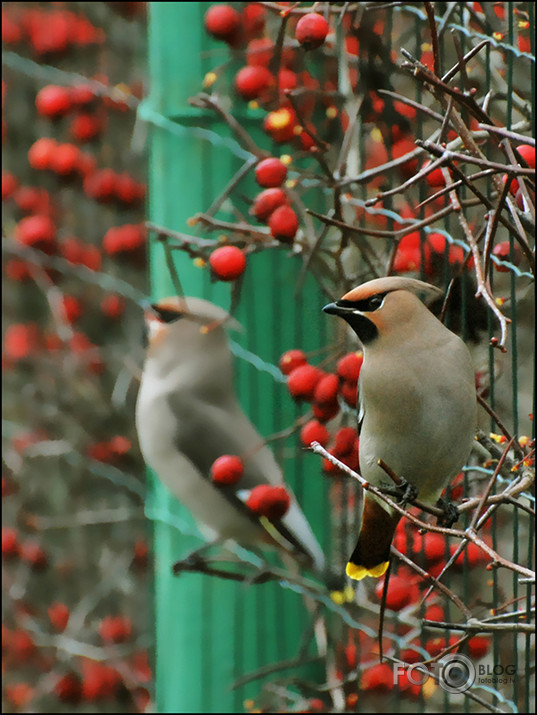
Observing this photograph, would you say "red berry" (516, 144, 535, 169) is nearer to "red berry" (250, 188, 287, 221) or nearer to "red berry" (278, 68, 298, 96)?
"red berry" (250, 188, 287, 221)

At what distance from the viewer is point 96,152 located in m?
1.97

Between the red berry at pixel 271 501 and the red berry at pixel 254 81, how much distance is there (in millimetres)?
272

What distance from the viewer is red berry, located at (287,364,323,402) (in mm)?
557

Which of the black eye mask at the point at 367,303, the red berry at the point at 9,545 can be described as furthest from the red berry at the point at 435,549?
the red berry at the point at 9,545

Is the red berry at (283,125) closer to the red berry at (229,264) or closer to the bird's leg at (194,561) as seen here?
the red berry at (229,264)

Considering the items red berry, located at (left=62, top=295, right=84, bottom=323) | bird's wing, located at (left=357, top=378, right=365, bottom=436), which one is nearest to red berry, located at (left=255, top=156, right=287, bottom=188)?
bird's wing, located at (left=357, top=378, right=365, bottom=436)

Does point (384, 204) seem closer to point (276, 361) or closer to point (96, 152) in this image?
point (276, 361)

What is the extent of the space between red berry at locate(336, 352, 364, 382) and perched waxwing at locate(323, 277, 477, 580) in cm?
4

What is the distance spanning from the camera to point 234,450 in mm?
940

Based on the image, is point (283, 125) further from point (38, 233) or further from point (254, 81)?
point (38, 233)

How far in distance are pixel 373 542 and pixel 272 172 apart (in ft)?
0.90

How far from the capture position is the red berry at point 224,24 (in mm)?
820

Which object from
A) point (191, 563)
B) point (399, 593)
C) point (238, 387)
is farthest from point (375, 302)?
point (191, 563)

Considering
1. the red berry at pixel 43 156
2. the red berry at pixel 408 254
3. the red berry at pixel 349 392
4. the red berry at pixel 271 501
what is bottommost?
the red berry at pixel 271 501
